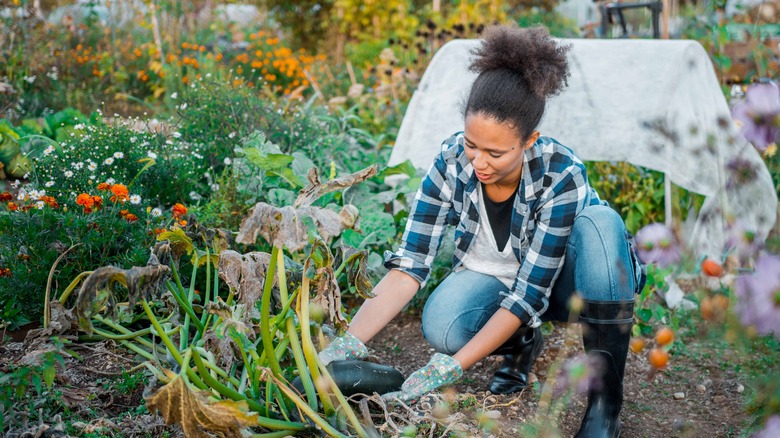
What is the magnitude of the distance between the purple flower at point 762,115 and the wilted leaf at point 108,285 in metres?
1.05

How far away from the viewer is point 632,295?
6.24ft

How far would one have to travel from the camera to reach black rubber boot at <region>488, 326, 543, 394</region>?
7.30 ft

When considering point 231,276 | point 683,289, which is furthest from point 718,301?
point 683,289

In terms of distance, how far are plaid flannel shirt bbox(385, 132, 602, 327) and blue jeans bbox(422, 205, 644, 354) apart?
6 cm

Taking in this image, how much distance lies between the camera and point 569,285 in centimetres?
208

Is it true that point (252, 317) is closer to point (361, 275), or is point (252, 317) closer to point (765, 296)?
point (361, 275)

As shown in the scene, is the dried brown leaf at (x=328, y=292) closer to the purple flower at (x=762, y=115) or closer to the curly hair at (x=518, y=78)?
the curly hair at (x=518, y=78)

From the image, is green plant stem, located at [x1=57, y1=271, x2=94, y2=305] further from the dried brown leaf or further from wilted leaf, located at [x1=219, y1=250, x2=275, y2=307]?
the dried brown leaf

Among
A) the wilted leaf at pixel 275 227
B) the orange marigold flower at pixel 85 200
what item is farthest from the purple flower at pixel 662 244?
the orange marigold flower at pixel 85 200

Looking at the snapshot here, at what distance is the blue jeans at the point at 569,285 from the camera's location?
6.21 feet

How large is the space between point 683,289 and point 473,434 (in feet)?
5.84

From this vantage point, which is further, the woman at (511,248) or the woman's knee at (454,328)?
the woman's knee at (454,328)

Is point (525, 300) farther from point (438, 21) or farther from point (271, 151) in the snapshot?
point (438, 21)

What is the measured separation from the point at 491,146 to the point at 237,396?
2.76 ft
